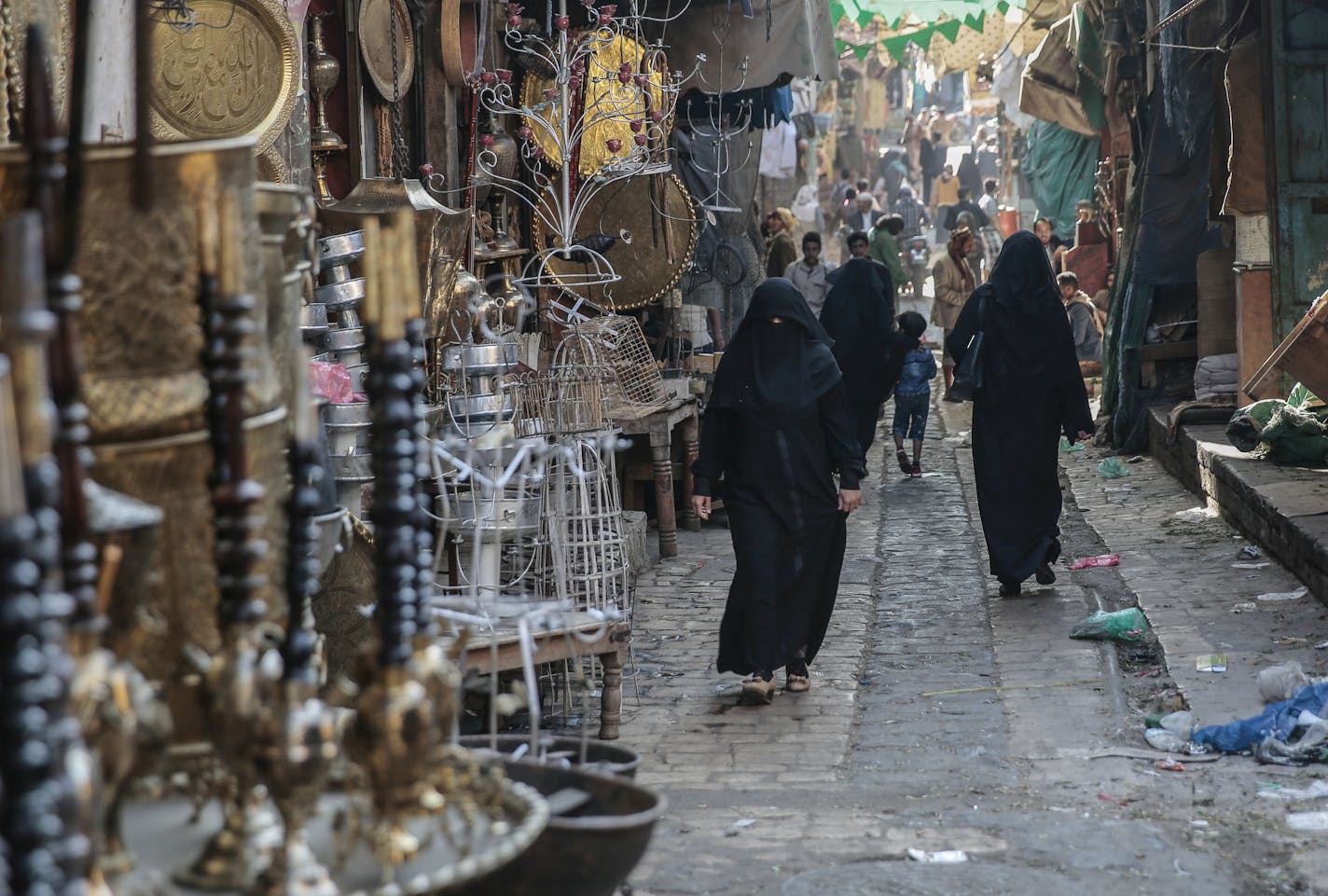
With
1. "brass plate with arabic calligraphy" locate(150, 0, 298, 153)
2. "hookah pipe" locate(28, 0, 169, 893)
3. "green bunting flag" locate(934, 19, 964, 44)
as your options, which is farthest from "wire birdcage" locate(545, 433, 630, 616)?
"green bunting flag" locate(934, 19, 964, 44)

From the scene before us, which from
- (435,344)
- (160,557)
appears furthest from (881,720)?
(160,557)

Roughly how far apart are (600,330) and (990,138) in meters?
30.1

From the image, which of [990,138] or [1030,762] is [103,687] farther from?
[990,138]

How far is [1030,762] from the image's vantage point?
214 inches

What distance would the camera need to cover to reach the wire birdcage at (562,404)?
22.6ft

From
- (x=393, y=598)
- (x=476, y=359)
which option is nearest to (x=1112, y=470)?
(x=476, y=359)

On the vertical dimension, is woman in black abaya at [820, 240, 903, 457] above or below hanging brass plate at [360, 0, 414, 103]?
below

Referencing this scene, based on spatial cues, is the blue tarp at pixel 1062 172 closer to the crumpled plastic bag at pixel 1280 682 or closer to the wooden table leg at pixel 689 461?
the wooden table leg at pixel 689 461

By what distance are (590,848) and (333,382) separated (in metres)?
3.32

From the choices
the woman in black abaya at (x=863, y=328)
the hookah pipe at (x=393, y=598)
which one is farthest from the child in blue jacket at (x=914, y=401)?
the hookah pipe at (x=393, y=598)

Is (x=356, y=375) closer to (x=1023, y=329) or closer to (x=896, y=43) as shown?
(x=1023, y=329)

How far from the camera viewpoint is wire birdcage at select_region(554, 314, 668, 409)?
8.27 m

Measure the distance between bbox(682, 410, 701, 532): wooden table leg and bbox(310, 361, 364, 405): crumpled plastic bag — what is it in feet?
14.6

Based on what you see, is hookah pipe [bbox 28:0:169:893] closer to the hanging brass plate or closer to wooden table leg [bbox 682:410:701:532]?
the hanging brass plate
